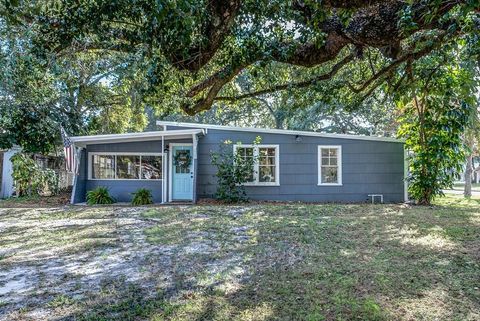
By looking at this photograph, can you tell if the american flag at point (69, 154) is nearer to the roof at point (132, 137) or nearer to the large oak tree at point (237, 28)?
the roof at point (132, 137)

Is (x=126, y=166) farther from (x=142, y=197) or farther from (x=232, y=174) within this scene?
(x=232, y=174)

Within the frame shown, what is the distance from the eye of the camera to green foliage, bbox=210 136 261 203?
1092 cm

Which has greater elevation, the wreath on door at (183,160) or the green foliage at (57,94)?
the green foliage at (57,94)

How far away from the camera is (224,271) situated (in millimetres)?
3805

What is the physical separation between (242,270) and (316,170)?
821 cm

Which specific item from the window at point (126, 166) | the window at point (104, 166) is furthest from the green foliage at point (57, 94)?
the window at point (104, 166)

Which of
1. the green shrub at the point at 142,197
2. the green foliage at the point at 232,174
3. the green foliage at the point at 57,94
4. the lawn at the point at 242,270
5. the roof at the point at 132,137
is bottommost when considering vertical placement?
the lawn at the point at 242,270

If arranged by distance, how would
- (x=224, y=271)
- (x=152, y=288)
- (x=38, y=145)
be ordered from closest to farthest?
(x=152, y=288)
(x=224, y=271)
(x=38, y=145)

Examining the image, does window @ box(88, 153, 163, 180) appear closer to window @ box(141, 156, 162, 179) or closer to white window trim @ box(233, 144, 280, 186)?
window @ box(141, 156, 162, 179)

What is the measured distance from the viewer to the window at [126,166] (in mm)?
12000

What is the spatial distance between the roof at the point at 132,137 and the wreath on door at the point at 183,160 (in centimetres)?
63

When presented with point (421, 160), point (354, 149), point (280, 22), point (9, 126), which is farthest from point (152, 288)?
point (9, 126)

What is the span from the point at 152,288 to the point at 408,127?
9.01m

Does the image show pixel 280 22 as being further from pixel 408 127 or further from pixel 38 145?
pixel 38 145
